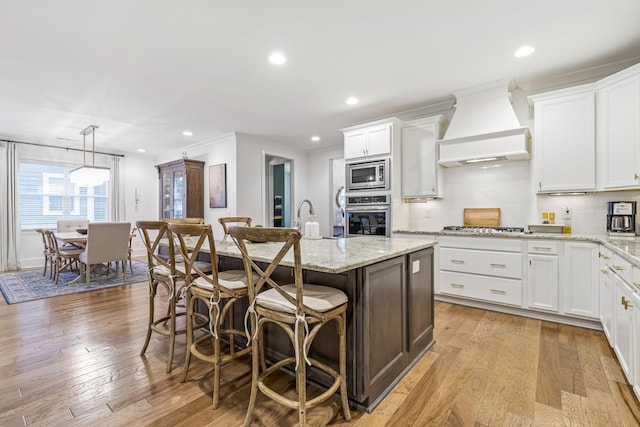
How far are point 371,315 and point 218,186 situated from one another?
4922 millimetres

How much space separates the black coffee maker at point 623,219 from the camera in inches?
114

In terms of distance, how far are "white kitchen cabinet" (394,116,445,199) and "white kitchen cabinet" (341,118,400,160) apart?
0.22 metres

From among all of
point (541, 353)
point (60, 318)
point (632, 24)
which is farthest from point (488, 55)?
point (60, 318)

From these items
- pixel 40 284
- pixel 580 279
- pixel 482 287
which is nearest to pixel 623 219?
pixel 580 279

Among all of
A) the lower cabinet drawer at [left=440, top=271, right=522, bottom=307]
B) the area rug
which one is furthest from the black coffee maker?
the area rug

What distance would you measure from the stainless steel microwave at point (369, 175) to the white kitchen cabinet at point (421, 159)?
23 centimetres

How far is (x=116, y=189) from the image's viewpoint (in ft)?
23.2

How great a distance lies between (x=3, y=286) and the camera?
14.6ft

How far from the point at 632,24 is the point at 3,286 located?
7.95 meters

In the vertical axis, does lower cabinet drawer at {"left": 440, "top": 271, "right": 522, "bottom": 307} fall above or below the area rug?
above

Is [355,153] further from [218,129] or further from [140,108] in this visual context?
[140,108]

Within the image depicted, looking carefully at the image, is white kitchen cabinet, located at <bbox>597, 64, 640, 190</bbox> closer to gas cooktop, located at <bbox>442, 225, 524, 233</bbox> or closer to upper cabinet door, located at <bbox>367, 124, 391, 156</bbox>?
gas cooktop, located at <bbox>442, 225, 524, 233</bbox>

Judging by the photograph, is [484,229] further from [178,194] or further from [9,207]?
[9,207]

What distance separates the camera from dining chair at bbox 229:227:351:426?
1.40 metres
